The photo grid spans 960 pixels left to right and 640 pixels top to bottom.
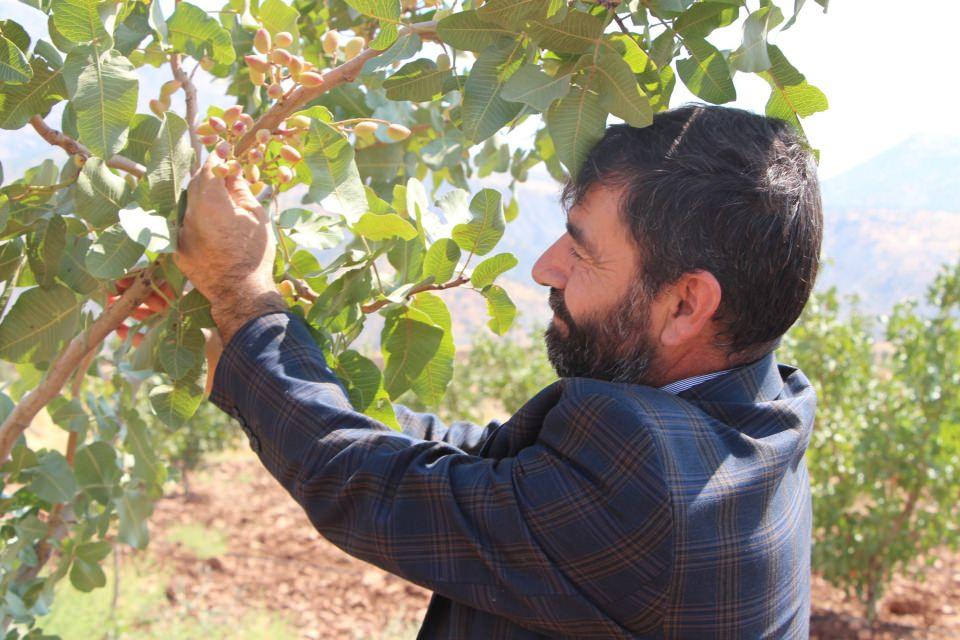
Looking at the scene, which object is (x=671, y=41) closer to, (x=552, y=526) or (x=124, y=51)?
(x=552, y=526)

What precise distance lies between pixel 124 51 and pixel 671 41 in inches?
27.7

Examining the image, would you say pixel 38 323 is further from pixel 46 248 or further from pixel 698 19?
pixel 698 19

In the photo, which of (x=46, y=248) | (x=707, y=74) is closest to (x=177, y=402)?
(x=46, y=248)

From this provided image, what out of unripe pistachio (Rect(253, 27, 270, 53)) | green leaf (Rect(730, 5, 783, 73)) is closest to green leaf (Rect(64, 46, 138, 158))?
unripe pistachio (Rect(253, 27, 270, 53))

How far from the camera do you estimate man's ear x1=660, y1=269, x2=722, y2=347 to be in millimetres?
1193

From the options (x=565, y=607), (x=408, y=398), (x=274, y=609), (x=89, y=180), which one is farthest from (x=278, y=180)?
(x=408, y=398)

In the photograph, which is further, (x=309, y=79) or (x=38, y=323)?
(x=38, y=323)

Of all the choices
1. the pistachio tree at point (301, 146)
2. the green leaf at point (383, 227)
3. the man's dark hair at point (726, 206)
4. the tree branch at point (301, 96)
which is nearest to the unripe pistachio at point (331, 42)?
the pistachio tree at point (301, 146)

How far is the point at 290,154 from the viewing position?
116cm

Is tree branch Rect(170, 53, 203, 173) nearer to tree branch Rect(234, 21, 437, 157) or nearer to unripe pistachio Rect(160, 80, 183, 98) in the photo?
unripe pistachio Rect(160, 80, 183, 98)

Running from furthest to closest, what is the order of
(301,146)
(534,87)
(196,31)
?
(196,31) < (301,146) < (534,87)

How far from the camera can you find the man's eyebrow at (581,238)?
1.26 meters

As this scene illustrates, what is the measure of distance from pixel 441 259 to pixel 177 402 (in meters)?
0.43

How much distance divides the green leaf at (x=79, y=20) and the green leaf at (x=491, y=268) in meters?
0.56
